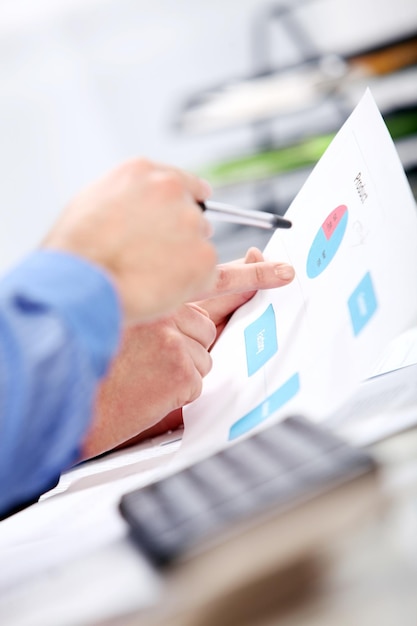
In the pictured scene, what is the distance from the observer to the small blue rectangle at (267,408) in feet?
1.52

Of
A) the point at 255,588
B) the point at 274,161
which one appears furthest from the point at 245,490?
the point at 274,161

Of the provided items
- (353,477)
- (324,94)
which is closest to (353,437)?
(353,477)

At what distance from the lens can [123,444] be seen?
2.09ft

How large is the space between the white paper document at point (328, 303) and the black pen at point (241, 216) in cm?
2

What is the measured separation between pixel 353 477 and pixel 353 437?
1.8 inches

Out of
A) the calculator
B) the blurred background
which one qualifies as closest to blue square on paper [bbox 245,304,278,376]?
the calculator

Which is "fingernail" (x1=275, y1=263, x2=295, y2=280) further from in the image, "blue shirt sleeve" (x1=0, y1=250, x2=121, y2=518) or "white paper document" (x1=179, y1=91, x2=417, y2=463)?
"blue shirt sleeve" (x1=0, y1=250, x2=121, y2=518)

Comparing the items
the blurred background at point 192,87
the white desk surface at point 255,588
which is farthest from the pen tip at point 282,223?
the blurred background at point 192,87

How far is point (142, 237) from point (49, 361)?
0.31 feet

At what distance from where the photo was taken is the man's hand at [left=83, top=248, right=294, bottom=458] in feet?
1.95

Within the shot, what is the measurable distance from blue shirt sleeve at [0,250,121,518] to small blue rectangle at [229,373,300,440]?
0.43 ft

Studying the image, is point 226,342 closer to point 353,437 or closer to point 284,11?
point 353,437

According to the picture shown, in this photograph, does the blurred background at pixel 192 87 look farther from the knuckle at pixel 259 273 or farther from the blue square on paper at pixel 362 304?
the blue square on paper at pixel 362 304

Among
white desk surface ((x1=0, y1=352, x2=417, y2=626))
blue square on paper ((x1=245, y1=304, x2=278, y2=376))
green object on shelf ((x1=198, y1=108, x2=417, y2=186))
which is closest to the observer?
white desk surface ((x1=0, y1=352, x2=417, y2=626))
